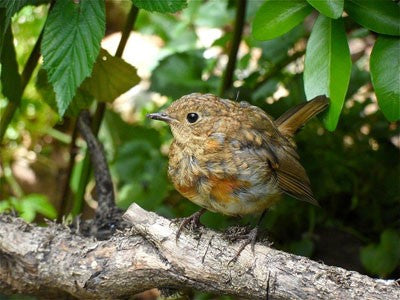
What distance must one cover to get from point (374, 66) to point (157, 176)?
1.71 meters

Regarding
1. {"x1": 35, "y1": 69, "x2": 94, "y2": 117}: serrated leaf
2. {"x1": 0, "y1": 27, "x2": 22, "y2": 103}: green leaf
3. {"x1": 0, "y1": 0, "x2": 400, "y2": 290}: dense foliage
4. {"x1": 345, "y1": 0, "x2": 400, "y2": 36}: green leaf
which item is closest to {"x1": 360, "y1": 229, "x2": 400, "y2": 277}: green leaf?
{"x1": 0, "y1": 0, "x2": 400, "y2": 290}: dense foliage

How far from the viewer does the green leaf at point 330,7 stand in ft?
8.16

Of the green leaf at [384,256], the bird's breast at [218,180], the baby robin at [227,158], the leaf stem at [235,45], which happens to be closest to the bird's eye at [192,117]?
the baby robin at [227,158]

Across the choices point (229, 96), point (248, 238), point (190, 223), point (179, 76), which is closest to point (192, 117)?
point (190, 223)

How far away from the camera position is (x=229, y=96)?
3.85m

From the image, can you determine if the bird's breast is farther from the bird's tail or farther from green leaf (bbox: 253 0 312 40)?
green leaf (bbox: 253 0 312 40)

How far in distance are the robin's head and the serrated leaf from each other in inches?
21.7

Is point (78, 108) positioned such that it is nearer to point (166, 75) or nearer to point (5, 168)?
point (166, 75)

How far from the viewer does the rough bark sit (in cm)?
240

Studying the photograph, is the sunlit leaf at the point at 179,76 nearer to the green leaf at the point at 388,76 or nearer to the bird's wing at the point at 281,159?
the bird's wing at the point at 281,159

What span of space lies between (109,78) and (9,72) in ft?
1.40

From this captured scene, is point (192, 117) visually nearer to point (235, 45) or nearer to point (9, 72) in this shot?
point (9, 72)

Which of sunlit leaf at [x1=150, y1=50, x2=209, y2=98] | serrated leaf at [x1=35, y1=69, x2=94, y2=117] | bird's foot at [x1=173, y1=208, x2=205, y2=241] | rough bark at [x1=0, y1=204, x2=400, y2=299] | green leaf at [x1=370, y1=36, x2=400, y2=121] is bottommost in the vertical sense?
rough bark at [x1=0, y1=204, x2=400, y2=299]

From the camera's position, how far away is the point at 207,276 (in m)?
2.60
